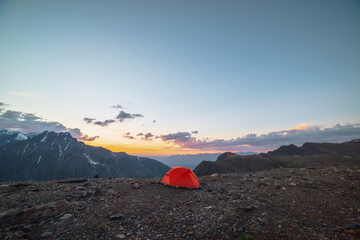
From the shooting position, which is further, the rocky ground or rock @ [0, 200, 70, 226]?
rock @ [0, 200, 70, 226]

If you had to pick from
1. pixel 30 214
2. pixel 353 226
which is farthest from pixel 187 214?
Result: pixel 30 214

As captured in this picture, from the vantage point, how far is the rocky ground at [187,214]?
6.15m

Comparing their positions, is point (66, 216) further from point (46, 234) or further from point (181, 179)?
point (181, 179)

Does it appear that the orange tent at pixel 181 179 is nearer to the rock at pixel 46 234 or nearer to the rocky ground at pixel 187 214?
the rocky ground at pixel 187 214

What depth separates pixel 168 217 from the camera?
7.70m

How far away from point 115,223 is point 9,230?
4.33 metres

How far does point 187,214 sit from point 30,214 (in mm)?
7590

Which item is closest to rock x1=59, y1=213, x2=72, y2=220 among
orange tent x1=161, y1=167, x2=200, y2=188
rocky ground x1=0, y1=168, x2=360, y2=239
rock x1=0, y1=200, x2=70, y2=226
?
rocky ground x1=0, y1=168, x2=360, y2=239

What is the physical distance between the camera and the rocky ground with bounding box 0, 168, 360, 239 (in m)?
6.15

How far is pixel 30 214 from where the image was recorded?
7430 millimetres

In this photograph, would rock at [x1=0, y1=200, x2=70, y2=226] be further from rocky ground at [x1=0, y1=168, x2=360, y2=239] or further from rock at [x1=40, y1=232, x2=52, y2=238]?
rock at [x1=40, y1=232, x2=52, y2=238]

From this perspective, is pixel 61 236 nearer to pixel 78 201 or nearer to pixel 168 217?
pixel 78 201

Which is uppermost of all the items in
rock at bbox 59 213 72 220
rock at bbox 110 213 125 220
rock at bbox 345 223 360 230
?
rock at bbox 59 213 72 220

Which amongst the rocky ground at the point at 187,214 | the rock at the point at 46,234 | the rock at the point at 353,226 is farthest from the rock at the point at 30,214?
the rock at the point at 353,226
